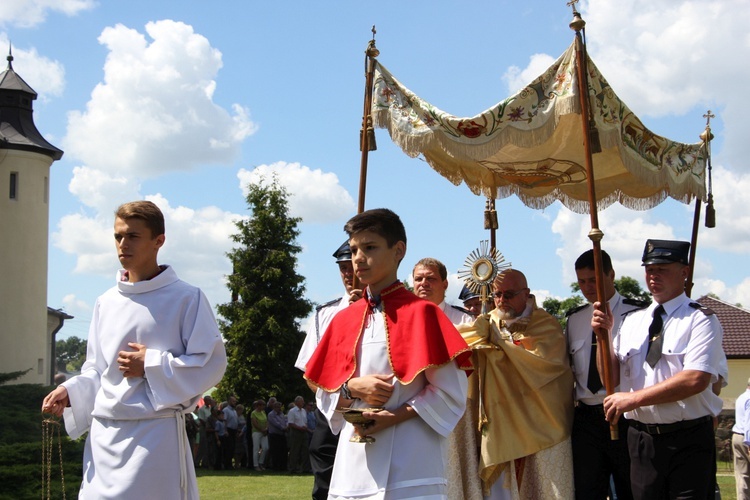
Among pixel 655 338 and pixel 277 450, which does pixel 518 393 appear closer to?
pixel 655 338

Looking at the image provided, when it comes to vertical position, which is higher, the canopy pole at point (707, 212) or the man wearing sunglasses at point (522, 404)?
the canopy pole at point (707, 212)

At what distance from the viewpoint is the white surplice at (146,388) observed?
4977 millimetres

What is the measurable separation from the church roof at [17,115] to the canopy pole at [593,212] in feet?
110

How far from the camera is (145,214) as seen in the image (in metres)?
5.25

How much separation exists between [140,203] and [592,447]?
3.79 meters

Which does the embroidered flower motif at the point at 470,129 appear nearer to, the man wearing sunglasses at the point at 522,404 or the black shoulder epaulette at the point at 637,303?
the man wearing sunglasses at the point at 522,404

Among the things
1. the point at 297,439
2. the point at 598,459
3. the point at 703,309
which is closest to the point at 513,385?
the point at 598,459

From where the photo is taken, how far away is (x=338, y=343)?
17.0ft

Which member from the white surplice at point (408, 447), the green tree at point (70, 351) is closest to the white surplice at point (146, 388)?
the white surplice at point (408, 447)

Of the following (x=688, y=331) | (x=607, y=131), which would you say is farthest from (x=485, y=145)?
(x=688, y=331)

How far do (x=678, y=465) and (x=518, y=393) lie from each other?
4.46 ft

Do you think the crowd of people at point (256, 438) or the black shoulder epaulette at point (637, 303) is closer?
the black shoulder epaulette at point (637, 303)

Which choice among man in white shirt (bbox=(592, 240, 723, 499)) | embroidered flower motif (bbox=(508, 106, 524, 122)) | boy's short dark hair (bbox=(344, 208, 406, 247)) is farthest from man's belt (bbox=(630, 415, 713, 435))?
boy's short dark hair (bbox=(344, 208, 406, 247))

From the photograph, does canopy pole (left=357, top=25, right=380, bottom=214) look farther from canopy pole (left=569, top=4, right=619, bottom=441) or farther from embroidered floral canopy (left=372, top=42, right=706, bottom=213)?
canopy pole (left=569, top=4, right=619, bottom=441)
